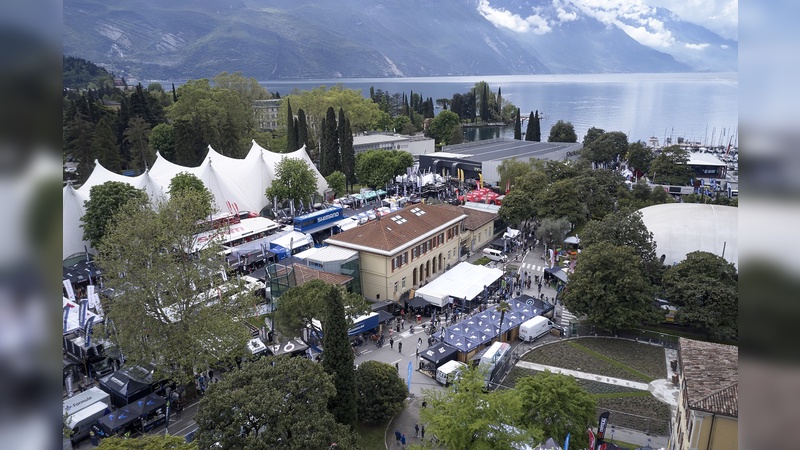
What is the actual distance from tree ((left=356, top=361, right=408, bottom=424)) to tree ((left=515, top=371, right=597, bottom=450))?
4.54 m

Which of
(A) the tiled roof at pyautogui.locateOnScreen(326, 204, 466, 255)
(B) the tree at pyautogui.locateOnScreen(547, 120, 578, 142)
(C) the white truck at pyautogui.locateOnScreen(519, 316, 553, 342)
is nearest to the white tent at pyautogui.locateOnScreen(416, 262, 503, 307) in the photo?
(A) the tiled roof at pyautogui.locateOnScreen(326, 204, 466, 255)

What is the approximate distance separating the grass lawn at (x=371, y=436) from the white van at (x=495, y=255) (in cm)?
1794

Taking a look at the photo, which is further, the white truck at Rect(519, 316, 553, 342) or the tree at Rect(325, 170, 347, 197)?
the tree at Rect(325, 170, 347, 197)

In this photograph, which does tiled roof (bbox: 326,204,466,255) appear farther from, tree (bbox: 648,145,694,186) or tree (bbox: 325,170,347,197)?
tree (bbox: 648,145,694,186)

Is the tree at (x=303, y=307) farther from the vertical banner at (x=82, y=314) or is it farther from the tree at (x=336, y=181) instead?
the tree at (x=336, y=181)

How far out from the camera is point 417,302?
25.9m

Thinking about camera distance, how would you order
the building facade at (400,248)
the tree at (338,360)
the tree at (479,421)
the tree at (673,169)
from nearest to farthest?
the tree at (479,421)
the tree at (338,360)
the building facade at (400,248)
the tree at (673,169)

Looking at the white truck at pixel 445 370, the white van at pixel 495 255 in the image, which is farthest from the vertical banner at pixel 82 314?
the white van at pixel 495 255

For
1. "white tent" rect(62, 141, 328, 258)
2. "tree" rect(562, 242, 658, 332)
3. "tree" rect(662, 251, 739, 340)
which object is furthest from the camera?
"white tent" rect(62, 141, 328, 258)

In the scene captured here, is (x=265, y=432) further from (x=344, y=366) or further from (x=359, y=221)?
(x=359, y=221)

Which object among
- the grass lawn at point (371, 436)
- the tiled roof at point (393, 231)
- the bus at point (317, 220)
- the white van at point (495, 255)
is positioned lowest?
the grass lawn at point (371, 436)

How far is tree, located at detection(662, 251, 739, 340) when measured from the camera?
71.9 feet

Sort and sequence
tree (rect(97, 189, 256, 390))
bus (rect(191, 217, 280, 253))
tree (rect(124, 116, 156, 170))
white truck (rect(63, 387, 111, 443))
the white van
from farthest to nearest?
tree (rect(124, 116, 156, 170)), the white van, bus (rect(191, 217, 280, 253)), tree (rect(97, 189, 256, 390)), white truck (rect(63, 387, 111, 443))

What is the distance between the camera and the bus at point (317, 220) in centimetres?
3625
